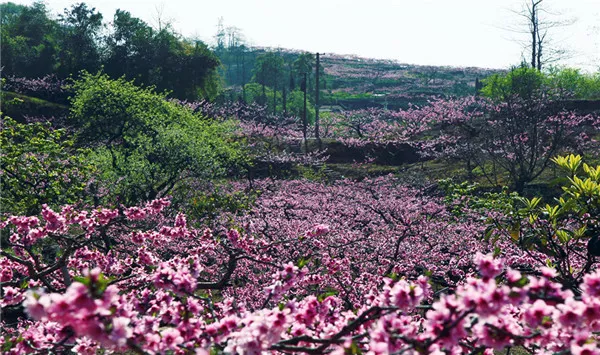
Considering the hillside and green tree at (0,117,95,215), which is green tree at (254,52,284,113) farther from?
green tree at (0,117,95,215)

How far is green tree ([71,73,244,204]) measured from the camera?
16594mm

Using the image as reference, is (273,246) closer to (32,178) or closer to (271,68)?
(32,178)

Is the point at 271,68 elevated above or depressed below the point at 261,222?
above

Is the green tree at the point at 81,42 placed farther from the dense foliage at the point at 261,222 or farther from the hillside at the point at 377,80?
the hillside at the point at 377,80

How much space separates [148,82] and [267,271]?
3221cm

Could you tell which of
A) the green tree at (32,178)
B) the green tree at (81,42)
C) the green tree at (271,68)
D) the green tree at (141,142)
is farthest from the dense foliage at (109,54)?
the green tree at (271,68)

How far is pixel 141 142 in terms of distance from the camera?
706 inches

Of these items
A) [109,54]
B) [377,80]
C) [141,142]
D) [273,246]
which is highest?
[377,80]

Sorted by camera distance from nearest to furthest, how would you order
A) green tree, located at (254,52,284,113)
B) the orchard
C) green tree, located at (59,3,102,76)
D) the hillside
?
the orchard < green tree, located at (59,3,102,76) < green tree, located at (254,52,284,113) < the hillside

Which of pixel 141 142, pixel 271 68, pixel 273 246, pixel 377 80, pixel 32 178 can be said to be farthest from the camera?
pixel 377 80

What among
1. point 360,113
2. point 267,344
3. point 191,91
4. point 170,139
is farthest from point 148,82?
point 267,344

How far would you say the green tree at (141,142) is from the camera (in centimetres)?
1659

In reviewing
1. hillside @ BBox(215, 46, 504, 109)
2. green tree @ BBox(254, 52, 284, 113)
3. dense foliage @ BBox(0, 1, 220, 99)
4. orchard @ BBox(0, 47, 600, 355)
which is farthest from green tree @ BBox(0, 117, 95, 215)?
hillside @ BBox(215, 46, 504, 109)

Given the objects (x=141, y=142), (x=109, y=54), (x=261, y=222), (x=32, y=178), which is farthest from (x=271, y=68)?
(x=32, y=178)
